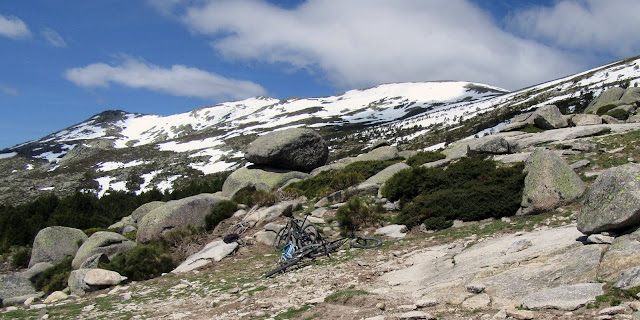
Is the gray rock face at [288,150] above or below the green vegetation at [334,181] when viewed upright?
above

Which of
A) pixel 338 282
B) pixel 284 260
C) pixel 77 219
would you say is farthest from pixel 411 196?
pixel 77 219

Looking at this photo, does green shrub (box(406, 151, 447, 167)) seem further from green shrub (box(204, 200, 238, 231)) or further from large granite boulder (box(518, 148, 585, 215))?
green shrub (box(204, 200, 238, 231))

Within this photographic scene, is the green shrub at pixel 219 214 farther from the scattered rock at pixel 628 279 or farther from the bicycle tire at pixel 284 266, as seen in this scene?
the scattered rock at pixel 628 279

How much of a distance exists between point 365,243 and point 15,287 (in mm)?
13477

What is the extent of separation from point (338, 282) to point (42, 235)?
1922cm

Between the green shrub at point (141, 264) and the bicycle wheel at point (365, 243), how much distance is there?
6922 mm

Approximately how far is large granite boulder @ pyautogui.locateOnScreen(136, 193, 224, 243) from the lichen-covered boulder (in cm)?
701

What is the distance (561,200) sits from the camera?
41.0ft

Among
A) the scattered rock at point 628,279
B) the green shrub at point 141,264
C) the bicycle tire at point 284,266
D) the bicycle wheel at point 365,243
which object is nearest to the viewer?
the scattered rock at point 628,279

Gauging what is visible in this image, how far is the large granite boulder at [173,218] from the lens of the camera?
738 inches

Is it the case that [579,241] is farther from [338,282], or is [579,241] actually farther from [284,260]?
[284,260]

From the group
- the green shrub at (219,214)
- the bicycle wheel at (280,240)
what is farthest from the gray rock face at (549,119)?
the green shrub at (219,214)

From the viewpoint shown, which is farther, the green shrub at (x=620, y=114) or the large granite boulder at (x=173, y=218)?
the green shrub at (x=620, y=114)

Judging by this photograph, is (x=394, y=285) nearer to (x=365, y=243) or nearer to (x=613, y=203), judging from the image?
(x=613, y=203)
